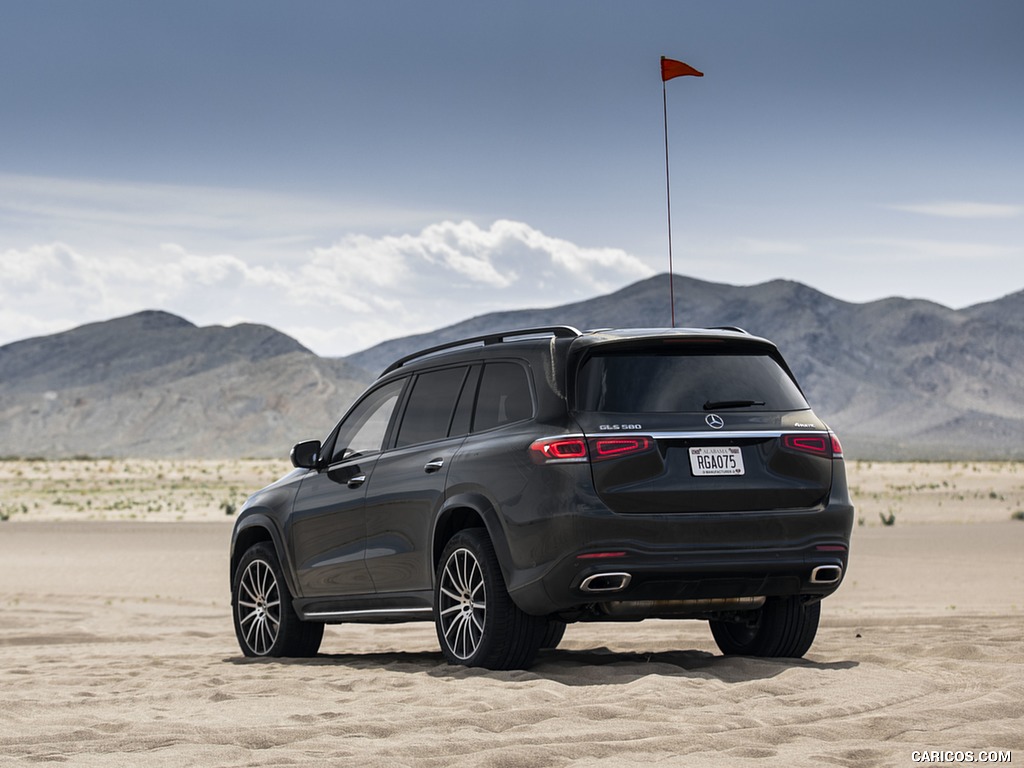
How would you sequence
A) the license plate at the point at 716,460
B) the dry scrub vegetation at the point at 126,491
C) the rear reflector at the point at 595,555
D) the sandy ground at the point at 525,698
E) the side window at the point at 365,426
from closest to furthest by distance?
1. the sandy ground at the point at 525,698
2. the rear reflector at the point at 595,555
3. the license plate at the point at 716,460
4. the side window at the point at 365,426
5. the dry scrub vegetation at the point at 126,491

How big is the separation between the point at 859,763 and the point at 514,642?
3.03 meters

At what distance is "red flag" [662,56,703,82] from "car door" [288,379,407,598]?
2.87 meters

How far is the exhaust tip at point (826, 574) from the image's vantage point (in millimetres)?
8688

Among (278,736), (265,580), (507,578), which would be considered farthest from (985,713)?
(265,580)

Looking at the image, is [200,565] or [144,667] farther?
[200,565]

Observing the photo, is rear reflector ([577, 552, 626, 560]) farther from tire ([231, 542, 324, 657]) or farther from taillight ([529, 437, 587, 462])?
tire ([231, 542, 324, 657])

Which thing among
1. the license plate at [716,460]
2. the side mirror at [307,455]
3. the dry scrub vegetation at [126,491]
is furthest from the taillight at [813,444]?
the dry scrub vegetation at [126,491]

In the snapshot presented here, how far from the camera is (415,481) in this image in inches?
371

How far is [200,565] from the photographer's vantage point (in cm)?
2378

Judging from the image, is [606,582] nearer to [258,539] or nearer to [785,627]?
[785,627]

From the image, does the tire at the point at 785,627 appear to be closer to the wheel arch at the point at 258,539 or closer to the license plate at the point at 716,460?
the license plate at the point at 716,460

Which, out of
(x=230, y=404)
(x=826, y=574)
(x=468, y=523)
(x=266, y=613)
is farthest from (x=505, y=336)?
(x=230, y=404)

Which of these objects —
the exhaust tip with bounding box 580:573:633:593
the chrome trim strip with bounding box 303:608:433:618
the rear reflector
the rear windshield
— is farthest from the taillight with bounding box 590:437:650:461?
the chrome trim strip with bounding box 303:608:433:618

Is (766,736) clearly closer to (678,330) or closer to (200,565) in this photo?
(678,330)
